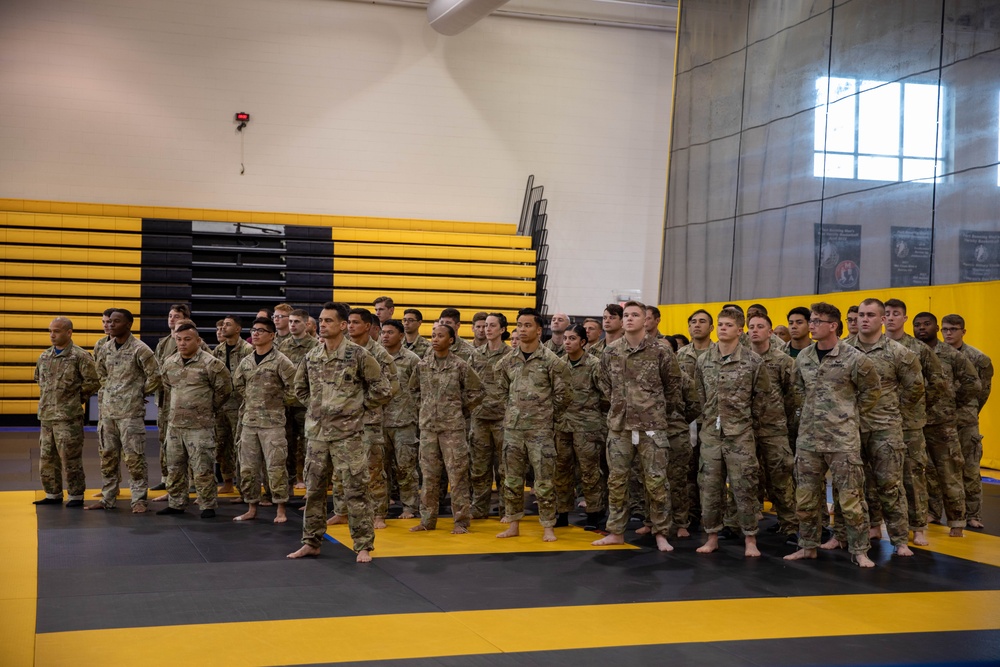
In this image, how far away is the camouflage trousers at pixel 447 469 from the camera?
784 cm

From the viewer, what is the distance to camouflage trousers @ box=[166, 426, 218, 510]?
8367 millimetres

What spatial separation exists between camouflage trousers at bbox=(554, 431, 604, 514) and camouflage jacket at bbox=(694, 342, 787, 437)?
44.8 inches

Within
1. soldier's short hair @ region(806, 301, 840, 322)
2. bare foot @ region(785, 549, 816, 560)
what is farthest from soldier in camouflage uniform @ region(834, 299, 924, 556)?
bare foot @ region(785, 549, 816, 560)

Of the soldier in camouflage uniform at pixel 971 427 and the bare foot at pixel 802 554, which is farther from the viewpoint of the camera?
the soldier in camouflage uniform at pixel 971 427

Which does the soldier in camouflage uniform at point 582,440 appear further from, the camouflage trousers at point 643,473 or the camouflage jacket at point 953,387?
the camouflage jacket at point 953,387

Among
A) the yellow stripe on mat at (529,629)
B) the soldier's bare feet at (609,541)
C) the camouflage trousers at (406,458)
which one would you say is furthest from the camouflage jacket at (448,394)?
the yellow stripe on mat at (529,629)

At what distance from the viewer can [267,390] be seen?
839 centimetres

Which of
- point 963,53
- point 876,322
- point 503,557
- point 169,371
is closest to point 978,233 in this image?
point 963,53

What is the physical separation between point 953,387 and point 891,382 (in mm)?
1554

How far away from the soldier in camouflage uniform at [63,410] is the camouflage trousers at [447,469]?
→ 346 centimetres

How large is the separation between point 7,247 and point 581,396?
12340 mm

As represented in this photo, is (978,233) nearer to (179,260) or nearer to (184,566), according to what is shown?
(184,566)

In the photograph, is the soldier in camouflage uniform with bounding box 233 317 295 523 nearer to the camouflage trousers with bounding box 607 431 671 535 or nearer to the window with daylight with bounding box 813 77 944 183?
the camouflage trousers with bounding box 607 431 671 535

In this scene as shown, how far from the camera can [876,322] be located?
7.19 meters
